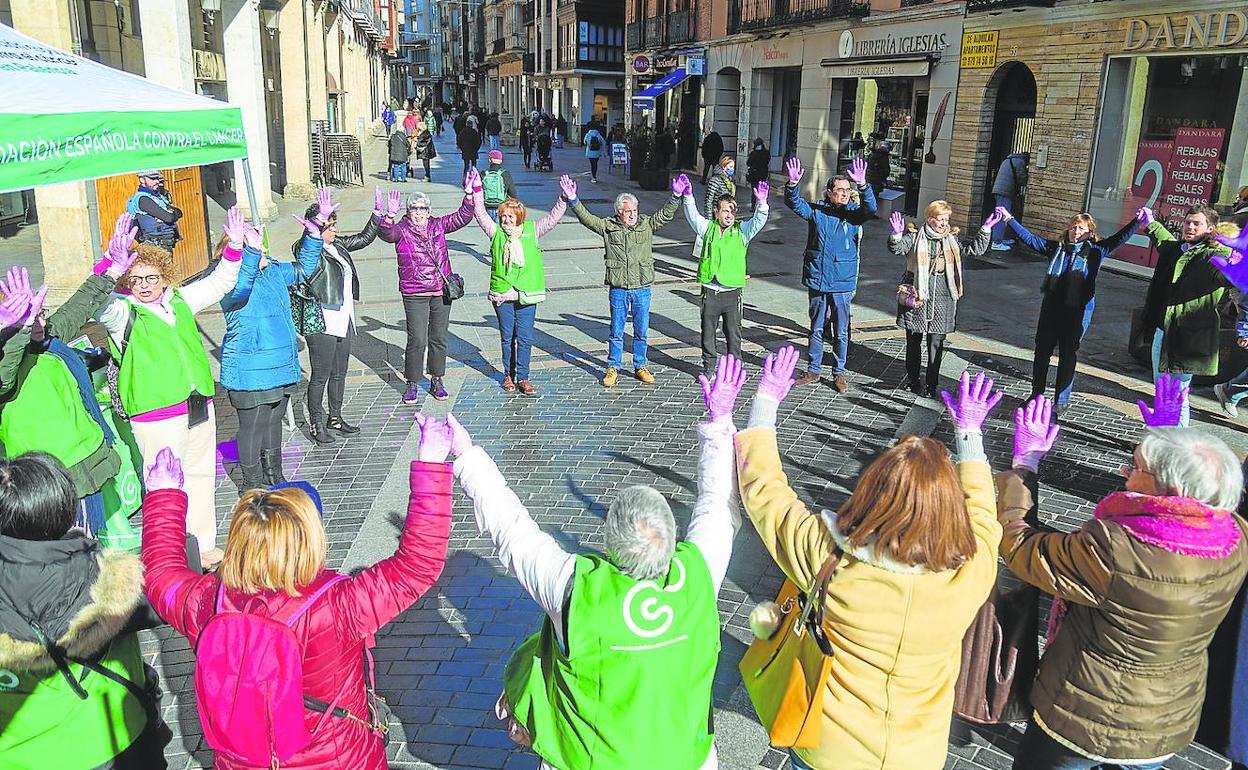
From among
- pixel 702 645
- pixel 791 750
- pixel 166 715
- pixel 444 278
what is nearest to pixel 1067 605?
pixel 791 750

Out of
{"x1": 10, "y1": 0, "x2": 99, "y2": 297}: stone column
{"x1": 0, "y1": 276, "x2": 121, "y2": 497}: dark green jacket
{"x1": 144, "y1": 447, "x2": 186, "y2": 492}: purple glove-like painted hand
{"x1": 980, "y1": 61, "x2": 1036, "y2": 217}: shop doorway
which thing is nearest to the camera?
{"x1": 144, "y1": 447, "x2": 186, "y2": 492}: purple glove-like painted hand

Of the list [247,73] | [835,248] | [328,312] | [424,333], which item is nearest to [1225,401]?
[835,248]

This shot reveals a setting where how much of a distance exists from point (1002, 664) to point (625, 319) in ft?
19.5

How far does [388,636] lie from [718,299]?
186 inches

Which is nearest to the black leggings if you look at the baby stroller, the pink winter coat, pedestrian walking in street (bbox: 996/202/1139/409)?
the pink winter coat

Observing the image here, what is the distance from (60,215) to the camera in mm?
10977

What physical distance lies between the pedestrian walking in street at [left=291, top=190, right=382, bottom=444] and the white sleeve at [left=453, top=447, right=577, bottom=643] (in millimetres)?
4215

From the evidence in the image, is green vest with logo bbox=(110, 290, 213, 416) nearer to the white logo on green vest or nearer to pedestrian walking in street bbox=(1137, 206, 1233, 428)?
the white logo on green vest

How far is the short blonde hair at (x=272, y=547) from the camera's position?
2414 mm

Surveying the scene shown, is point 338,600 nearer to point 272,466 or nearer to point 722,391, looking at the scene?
point 722,391

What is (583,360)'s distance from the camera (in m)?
9.56

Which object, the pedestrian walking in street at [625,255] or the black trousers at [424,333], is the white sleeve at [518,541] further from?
the pedestrian walking in street at [625,255]

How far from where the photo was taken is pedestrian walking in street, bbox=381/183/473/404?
7750mm

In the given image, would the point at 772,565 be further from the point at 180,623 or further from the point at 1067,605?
the point at 180,623
